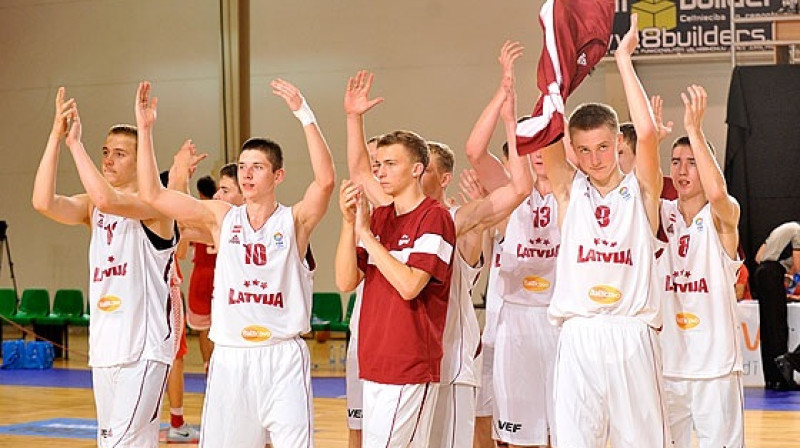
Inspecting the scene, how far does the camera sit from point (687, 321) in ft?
20.2

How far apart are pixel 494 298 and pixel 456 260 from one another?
1840 mm

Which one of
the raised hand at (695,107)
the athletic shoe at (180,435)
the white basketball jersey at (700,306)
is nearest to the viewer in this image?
the raised hand at (695,107)

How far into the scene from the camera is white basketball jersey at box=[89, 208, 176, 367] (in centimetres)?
621

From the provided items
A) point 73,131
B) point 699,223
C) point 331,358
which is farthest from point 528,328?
point 331,358

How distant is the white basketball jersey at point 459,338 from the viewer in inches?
217

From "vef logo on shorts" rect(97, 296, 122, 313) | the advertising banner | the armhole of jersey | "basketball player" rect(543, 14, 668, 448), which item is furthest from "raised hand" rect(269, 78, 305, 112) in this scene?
the advertising banner

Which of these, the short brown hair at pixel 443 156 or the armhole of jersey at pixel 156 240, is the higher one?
the short brown hair at pixel 443 156

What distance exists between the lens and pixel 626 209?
533cm

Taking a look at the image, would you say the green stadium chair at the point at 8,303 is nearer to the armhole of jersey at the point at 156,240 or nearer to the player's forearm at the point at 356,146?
the armhole of jersey at the point at 156,240

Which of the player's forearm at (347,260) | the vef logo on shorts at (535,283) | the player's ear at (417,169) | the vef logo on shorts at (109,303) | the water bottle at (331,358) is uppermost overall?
the player's ear at (417,169)

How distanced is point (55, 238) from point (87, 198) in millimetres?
14009

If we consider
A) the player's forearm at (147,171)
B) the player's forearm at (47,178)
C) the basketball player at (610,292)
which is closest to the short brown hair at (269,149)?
the player's forearm at (147,171)

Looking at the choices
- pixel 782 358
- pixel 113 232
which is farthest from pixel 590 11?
pixel 782 358

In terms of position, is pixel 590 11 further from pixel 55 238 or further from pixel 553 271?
pixel 55 238
